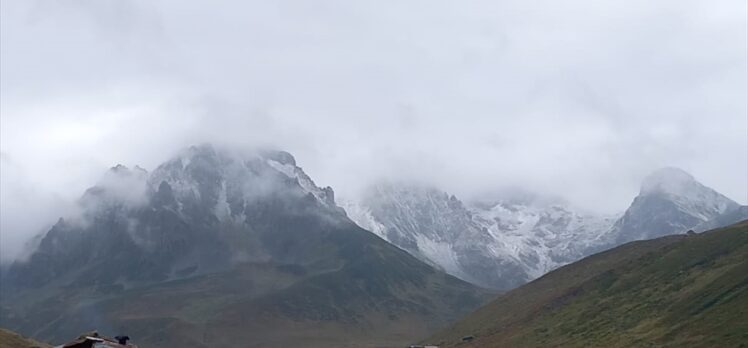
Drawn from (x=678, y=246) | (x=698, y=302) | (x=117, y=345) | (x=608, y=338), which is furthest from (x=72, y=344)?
(x=678, y=246)

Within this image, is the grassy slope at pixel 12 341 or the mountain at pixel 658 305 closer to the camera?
the mountain at pixel 658 305

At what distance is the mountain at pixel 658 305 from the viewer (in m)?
127

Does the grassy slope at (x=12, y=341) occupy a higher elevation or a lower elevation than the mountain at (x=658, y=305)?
higher

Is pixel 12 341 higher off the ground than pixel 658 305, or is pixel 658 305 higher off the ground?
pixel 12 341

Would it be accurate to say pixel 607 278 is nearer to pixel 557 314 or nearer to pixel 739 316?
pixel 557 314

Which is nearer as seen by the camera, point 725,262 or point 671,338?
point 671,338

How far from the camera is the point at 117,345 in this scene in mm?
137500

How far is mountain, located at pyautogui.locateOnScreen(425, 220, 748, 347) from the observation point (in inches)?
5005

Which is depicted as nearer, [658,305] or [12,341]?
[658,305]

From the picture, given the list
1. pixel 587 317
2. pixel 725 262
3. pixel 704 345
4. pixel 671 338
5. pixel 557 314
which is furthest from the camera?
pixel 557 314

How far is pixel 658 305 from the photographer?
494ft

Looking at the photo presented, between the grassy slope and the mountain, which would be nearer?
the mountain

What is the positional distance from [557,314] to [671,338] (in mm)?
52128

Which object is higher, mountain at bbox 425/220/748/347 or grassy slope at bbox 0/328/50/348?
grassy slope at bbox 0/328/50/348
